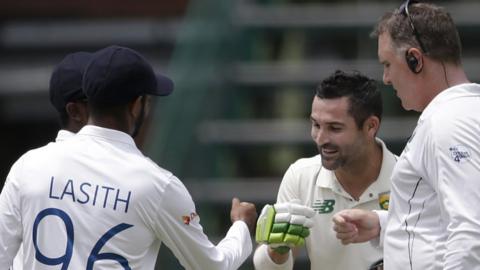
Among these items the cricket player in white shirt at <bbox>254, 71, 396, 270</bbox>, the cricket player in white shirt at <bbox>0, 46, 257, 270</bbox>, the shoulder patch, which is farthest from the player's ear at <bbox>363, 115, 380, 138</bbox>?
the shoulder patch

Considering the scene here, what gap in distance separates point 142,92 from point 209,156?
5057mm

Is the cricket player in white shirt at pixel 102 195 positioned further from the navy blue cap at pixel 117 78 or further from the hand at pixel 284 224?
the hand at pixel 284 224

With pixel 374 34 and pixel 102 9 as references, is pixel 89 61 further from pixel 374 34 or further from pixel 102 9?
pixel 102 9

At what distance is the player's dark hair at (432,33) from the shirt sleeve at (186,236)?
889 mm

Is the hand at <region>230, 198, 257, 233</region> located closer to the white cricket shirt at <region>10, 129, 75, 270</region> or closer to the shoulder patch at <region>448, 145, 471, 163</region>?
the white cricket shirt at <region>10, 129, 75, 270</region>

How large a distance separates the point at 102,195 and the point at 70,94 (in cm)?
50

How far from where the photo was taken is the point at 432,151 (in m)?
4.29

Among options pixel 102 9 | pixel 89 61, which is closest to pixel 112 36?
pixel 102 9

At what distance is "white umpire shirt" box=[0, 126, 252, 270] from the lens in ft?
14.5

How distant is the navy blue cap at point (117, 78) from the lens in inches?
176

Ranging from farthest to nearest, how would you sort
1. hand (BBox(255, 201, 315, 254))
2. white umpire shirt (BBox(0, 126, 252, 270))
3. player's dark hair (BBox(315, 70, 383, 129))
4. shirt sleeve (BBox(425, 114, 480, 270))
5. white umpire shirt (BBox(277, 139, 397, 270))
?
1. player's dark hair (BBox(315, 70, 383, 129))
2. white umpire shirt (BBox(277, 139, 397, 270))
3. hand (BBox(255, 201, 315, 254))
4. white umpire shirt (BBox(0, 126, 252, 270))
5. shirt sleeve (BBox(425, 114, 480, 270))

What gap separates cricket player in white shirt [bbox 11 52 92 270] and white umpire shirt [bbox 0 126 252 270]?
25 cm

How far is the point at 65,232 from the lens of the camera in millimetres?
4430

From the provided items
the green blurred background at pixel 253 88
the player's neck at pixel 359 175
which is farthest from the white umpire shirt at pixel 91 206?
the green blurred background at pixel 253 88
